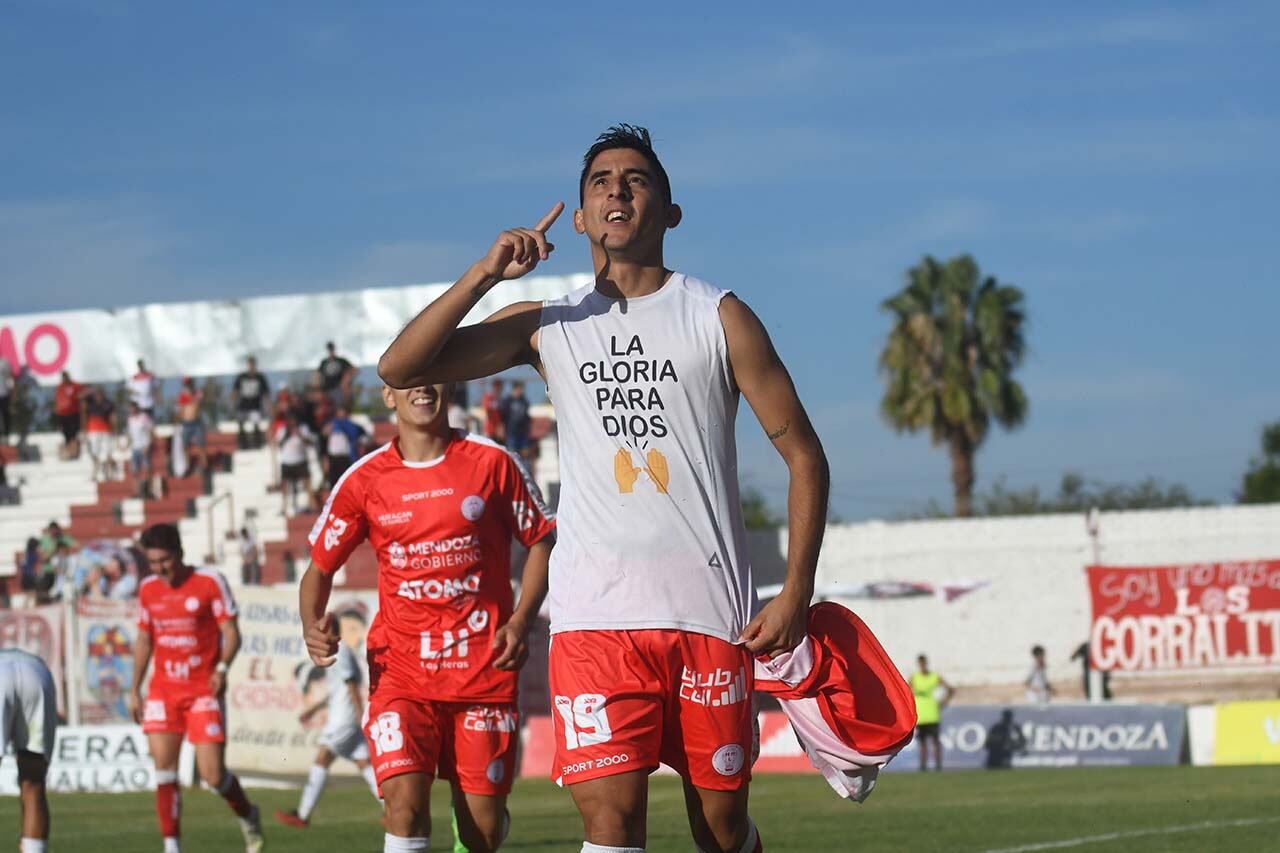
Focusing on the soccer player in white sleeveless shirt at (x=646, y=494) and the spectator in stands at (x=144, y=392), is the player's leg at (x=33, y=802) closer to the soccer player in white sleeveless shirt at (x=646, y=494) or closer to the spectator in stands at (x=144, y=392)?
the soccer player in white sleeveless shirt at (x=646, y=494)

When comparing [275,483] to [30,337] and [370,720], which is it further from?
[370,720]

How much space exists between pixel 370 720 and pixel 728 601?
3253mm

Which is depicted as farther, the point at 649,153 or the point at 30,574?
the point at 30,574

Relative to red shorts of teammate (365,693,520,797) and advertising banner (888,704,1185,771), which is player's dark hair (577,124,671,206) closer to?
red shorts of teammate (365,693,520,797)

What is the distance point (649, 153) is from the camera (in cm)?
602

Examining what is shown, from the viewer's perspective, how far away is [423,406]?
8.98 metres

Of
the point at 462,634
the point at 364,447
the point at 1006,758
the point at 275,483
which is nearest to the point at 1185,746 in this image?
the point at 1006,758

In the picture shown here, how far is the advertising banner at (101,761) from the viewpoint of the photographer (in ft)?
85.8

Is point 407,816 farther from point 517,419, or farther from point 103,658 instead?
point 517,419

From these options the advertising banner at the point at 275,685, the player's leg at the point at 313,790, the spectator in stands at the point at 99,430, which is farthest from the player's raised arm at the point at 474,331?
the spectator in stands at the point at 99,430

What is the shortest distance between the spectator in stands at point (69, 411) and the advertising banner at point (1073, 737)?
18.3 metres

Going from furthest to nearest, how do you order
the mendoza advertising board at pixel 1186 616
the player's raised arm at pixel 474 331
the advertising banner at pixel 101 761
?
the mendoza advertising board at pixel 1186 616 < the advertising banner at pixel 101 761 < the player's raised arm at pixel 474 331

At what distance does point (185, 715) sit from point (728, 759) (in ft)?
28.4

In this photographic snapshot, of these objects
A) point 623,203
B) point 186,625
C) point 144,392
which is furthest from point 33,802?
point 144,392
